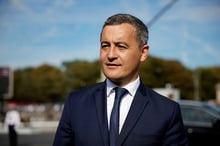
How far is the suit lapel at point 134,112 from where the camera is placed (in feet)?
6.98

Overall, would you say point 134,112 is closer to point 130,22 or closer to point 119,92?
point 119,92

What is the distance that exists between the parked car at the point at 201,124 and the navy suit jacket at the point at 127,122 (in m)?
8.48

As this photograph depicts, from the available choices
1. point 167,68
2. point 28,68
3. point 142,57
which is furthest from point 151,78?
point 142,57

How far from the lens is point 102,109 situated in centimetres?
222

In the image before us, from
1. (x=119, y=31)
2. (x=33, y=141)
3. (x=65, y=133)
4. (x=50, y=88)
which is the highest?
(x=119, y=31)

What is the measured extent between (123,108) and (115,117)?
77 millimetres

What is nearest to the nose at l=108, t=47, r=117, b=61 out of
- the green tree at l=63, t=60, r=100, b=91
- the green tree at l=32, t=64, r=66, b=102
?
the green tree at l=32, t=64, r=66, b=102

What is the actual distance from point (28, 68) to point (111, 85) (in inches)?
4274

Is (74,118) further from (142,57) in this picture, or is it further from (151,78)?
(151,78)

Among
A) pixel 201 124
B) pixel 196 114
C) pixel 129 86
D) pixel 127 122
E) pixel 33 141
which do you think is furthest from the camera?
pixel 33 141

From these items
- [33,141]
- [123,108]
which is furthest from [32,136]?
[123,108]

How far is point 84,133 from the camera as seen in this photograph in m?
2.18

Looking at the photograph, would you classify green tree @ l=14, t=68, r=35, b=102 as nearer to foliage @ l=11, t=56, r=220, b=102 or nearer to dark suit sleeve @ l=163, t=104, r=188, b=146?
foliage @ l=11, t=56, r=220, b=102

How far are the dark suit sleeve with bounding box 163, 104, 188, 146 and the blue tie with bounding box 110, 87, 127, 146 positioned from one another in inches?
9.3
